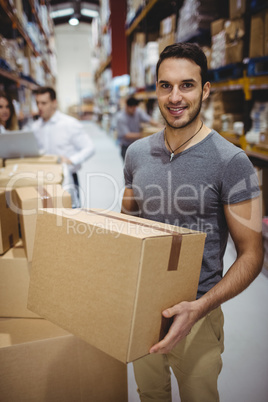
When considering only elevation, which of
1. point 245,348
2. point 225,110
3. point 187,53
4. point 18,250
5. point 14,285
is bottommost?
point 245,348

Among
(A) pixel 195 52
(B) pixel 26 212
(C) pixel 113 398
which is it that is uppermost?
(A) pixel 195 52

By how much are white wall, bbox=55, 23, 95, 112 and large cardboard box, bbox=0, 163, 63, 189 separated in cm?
2084

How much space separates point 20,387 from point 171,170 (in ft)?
3.19

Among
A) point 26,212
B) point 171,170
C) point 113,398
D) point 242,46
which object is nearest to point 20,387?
point 113,398

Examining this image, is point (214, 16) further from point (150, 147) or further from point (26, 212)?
point (26, 212)

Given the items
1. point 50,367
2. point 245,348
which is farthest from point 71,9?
point 50,367

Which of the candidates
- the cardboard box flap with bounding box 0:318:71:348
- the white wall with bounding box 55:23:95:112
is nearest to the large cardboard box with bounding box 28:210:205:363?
the cardboard box flap with bounding box 0:318:71:348

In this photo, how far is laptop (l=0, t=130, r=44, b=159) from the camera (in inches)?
80.5

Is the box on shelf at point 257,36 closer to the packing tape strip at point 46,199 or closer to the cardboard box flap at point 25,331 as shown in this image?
the packing tape strip at point 46,199

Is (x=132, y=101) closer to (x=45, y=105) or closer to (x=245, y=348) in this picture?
(x=45, y=105)

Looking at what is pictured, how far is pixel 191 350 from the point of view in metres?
1.05

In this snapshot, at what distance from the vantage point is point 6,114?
3.00m

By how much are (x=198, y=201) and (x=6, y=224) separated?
83cm

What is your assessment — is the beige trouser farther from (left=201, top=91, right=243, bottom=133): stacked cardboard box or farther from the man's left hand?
(left=201, top=91, right=243, bottom=133): stacked cardboard box
